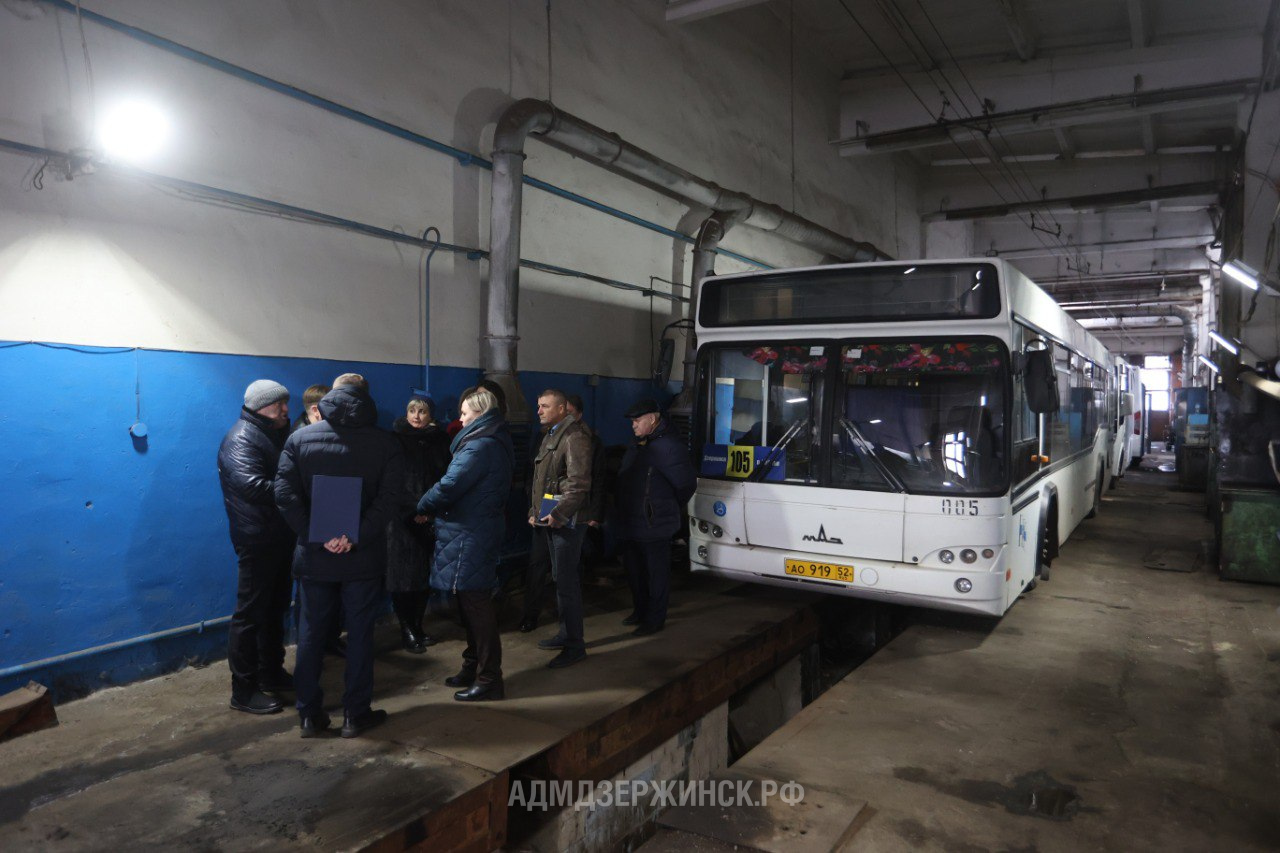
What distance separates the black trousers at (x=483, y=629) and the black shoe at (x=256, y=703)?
1.13 m

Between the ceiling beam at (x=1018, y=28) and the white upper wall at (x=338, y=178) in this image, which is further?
the ceiling beam at (x=1018, y=28)

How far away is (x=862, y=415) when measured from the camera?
20.0 feet

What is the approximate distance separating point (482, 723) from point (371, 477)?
1456mm

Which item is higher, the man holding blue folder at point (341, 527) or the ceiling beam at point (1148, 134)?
the ceiling beam at point (1148, 134)

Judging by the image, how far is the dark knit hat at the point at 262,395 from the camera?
4750 millimetres

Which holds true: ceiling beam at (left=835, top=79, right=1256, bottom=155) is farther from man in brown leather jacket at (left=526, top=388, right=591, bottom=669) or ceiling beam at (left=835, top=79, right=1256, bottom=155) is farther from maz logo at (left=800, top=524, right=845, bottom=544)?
man in brown leather jacket at (left=526, top=388, right=591, bottom=669)

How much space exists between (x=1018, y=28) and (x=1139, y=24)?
1.48 metres

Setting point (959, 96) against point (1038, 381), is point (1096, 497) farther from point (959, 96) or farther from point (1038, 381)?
point (1038, 381)

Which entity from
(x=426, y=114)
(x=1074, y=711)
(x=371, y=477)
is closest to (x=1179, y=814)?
(x=1074, y=711)

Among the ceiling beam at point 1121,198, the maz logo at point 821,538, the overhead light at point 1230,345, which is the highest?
the ceiling beam at point 1121,198

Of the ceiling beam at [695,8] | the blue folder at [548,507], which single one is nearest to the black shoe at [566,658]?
the blue folder at [548,507]

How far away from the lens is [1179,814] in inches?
151

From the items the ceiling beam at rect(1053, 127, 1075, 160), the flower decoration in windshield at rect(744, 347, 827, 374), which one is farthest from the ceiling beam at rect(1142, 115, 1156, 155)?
the flower decoration in windshield at rect(744, 347, 827, 374)

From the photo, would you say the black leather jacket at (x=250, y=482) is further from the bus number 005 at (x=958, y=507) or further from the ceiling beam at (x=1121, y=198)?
the ceiling beam at (x=1121, y=198)
